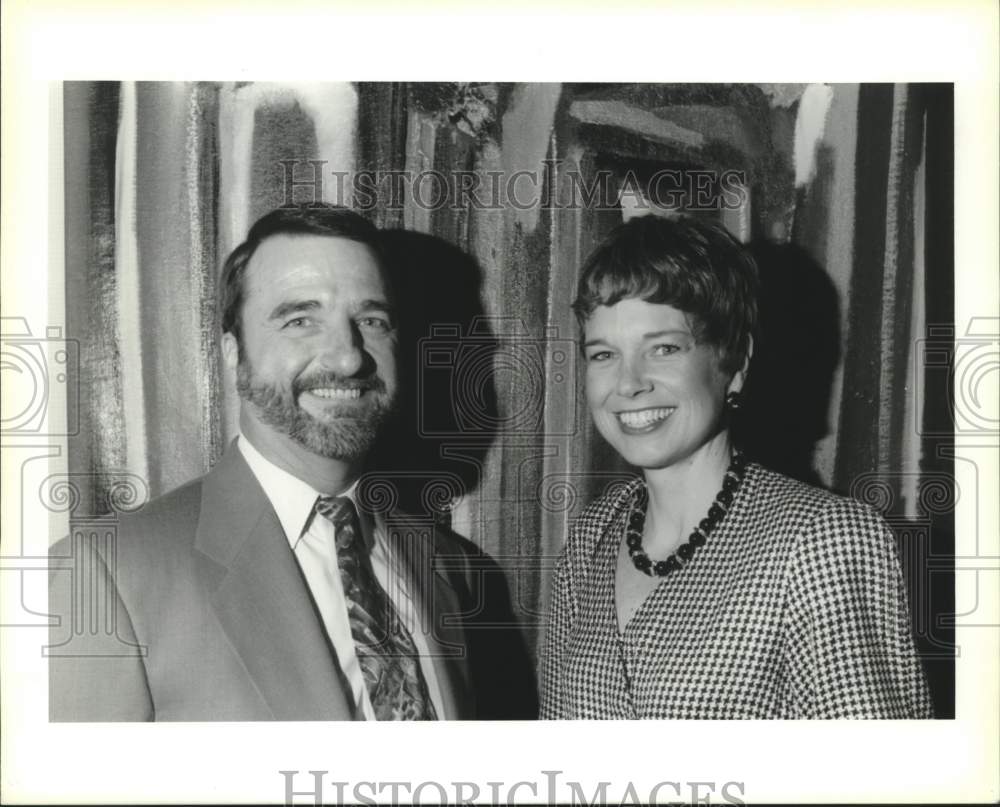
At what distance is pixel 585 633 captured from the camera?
2.03 meters

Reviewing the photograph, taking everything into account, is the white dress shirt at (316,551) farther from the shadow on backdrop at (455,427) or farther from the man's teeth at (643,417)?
the man's teeth at (643,417)

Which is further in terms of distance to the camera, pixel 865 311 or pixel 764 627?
pixel 865 311

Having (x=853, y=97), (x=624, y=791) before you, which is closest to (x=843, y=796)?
(x=624, y=791)

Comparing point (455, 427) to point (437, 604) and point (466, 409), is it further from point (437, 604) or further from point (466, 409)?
point (437, 604)

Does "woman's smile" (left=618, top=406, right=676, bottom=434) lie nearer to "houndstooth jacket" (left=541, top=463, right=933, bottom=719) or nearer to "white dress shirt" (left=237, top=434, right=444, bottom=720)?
"houndstooth jacket" (left=541, top=463, right=933, bottom=719)

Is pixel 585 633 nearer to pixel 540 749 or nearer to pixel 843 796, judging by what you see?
pixel 540 749

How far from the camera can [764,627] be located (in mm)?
1939

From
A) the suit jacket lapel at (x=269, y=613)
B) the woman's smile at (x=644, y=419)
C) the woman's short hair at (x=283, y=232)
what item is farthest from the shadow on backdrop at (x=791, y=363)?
the suit jacket lapel at (x=269, y=613)

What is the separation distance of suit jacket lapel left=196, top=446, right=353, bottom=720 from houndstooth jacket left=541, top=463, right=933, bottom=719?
1.46 ft

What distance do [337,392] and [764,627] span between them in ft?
2.78

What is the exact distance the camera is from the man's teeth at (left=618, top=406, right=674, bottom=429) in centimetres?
201

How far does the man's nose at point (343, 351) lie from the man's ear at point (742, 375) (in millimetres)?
665

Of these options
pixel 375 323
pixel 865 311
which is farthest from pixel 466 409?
pixel 865 311

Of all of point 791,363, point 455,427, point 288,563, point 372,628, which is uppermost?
point 791,363
